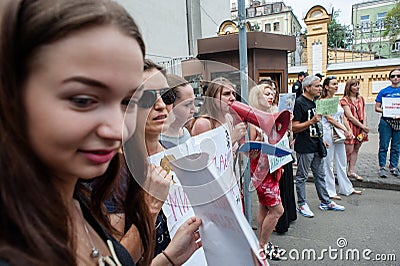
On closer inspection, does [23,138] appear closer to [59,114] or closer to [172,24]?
[59,114]

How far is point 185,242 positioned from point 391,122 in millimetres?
5273

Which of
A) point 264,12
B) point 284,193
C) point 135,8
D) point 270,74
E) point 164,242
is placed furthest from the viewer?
point 264,12

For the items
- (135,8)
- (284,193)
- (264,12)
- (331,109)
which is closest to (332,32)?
(135,8)

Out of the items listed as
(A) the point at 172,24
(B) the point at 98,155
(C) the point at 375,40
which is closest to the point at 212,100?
(B) the point at 98,155

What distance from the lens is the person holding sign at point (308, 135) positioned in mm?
3971

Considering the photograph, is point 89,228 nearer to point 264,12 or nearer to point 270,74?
point 270,74

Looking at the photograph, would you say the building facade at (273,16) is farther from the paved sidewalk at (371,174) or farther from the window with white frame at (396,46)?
the paved sidewalk at (371,174)

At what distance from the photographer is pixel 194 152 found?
1120 millimetres

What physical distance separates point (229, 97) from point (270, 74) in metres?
4.15

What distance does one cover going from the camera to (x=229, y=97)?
1581 millimetres

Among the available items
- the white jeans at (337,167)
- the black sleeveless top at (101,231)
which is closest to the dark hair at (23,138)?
the black sleeveless top at (101,231)

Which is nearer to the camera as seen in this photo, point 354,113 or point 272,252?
point 272,252

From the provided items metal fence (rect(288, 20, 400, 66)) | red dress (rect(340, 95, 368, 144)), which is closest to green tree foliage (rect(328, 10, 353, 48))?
metal fence (rect(288, 20, 400, 66))

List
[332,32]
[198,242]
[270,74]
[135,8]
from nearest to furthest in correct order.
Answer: [198,242], [270,74], [135,8], [332,32]
